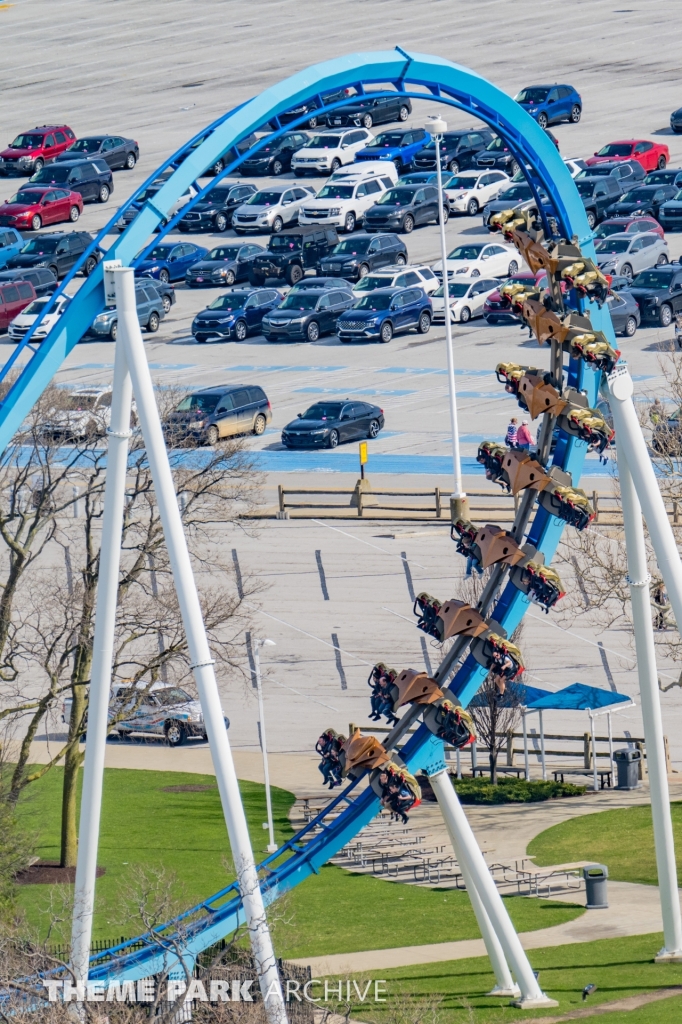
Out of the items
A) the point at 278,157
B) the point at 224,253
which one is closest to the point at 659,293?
the point at 224,253

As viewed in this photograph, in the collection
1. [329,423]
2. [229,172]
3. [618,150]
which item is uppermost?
[618,150]

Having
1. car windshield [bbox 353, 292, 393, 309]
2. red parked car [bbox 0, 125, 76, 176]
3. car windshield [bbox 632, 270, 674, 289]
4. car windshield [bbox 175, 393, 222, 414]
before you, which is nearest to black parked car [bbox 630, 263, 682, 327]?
car windshield [bbox 632, 270, 674, 289]

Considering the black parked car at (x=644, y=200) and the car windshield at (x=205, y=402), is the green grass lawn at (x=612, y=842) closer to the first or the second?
the car windshield at (x=205, y=402)

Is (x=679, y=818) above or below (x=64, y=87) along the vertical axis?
below

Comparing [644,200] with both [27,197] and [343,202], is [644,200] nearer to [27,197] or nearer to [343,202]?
[343,202]

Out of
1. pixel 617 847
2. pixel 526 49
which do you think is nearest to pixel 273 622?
pixel 617 847

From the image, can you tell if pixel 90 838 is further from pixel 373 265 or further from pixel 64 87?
pixel 64 87

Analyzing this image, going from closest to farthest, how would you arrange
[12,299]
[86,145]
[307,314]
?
[307,314]
[12,299]
[86,145]
